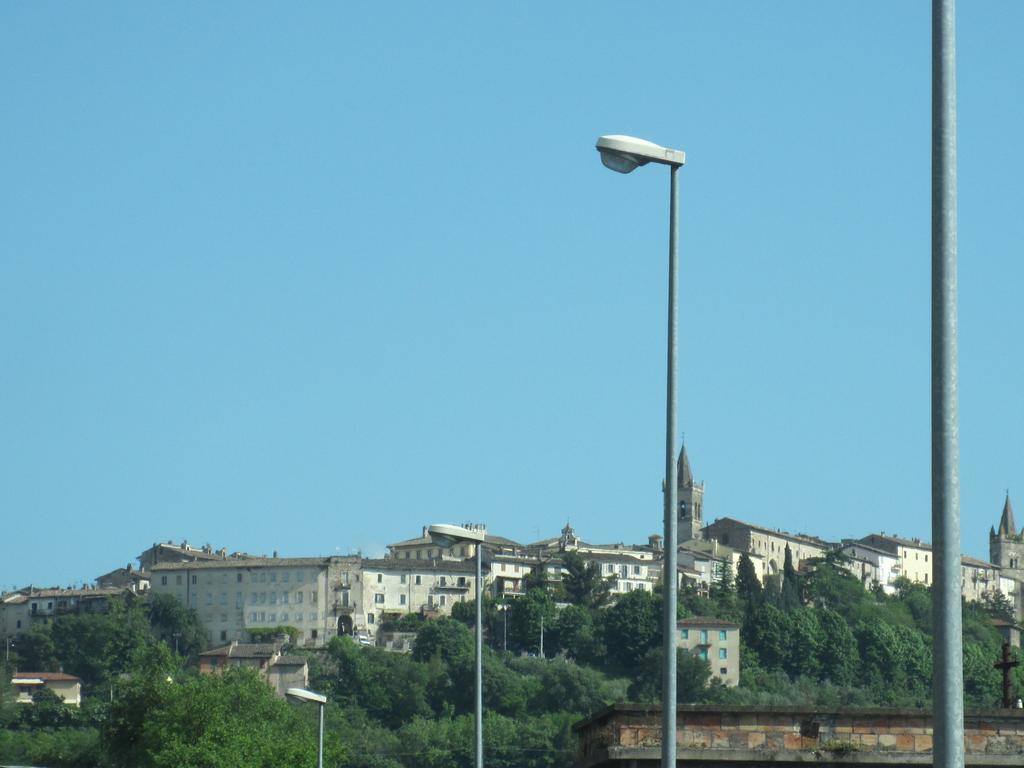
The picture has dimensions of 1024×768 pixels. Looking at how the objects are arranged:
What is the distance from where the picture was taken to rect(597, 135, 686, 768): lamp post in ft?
53.9

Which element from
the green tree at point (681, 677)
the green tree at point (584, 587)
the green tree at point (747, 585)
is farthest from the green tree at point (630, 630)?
the green tree at point (747, 585)

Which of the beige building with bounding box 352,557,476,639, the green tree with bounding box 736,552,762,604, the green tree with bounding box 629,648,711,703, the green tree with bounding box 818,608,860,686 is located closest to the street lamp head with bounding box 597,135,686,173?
the green tree with bounding box 629,648,711,703

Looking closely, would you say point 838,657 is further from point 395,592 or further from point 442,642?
point 395,592

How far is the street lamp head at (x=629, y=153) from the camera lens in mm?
18031

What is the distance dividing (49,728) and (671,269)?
14129cm

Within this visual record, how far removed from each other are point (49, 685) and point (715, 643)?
2145 inches

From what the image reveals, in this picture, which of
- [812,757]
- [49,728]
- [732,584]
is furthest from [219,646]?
[812,757]

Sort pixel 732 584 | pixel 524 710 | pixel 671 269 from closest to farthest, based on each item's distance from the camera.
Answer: pixel 671 269, pixel 524 710, pixel 732 584

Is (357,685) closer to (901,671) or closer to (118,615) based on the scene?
(118,615)

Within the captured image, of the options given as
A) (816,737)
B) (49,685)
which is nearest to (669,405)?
(816,737)

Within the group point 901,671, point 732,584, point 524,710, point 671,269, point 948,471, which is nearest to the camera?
point 948,471

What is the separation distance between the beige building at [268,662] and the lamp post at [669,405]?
15157 cm

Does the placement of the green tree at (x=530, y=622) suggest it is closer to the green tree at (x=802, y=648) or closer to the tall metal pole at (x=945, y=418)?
the green tree at (x=802, y=648)

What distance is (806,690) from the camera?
174 m
